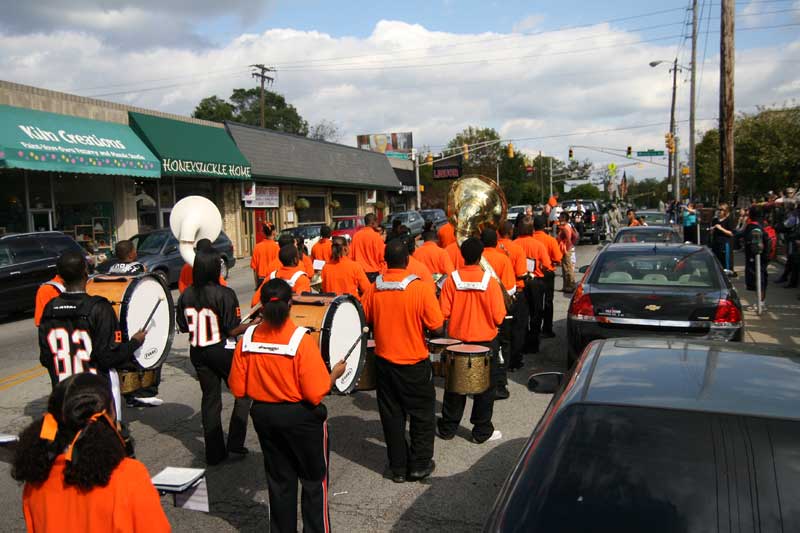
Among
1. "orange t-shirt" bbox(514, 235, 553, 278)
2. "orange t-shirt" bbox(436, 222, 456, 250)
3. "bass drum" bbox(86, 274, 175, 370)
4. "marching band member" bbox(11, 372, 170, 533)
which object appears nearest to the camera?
"marching band member" bbox(11, 372, 170, 533)

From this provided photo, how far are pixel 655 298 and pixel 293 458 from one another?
4.56 meters

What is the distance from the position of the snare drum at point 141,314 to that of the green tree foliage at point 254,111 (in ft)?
255

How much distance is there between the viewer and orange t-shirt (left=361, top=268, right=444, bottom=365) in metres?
4.95

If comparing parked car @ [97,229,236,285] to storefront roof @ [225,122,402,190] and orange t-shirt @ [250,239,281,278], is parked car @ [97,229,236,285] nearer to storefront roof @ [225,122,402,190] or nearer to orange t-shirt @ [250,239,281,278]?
orange t-shirt @ [250,239,281,278]

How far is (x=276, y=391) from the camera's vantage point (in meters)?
3.66

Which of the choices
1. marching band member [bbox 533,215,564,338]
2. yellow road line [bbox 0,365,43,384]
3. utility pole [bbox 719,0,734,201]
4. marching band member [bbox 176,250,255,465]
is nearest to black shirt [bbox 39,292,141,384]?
marching band member [bbox 176,250,255,465]

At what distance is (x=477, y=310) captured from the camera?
5.77 meters

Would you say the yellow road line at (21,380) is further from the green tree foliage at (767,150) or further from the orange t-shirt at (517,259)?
the green tree foliage at (767,150)

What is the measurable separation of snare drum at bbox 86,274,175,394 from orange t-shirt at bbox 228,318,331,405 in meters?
2.04

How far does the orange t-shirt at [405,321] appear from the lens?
4953 mm

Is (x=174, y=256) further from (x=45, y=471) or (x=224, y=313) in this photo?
(x=45, y=471)

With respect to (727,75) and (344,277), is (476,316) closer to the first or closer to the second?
(344,277)

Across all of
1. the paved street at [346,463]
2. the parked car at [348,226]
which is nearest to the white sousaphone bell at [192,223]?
the paved street at [346,463]

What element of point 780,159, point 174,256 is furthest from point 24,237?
point 780,159
